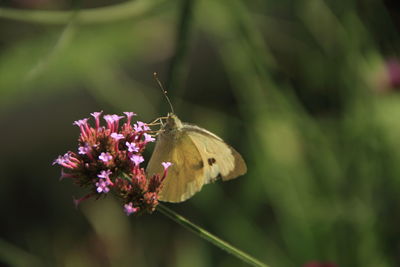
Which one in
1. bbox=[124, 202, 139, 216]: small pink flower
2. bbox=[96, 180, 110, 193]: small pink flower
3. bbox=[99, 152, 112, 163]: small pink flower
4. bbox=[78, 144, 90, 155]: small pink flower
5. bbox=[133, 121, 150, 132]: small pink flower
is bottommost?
bbox=[124, 202, 139, 216]: small pink flower

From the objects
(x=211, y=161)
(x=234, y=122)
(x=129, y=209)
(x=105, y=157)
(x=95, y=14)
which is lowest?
(x=234, y=122)

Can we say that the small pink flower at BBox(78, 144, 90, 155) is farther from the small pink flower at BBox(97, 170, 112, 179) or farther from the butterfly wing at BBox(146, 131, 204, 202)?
the butterfly wing at BBox(146, 131, 204, 202)

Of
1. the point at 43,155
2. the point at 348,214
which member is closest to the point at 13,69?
the point at 43,155

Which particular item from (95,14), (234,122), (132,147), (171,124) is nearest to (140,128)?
(132,147)

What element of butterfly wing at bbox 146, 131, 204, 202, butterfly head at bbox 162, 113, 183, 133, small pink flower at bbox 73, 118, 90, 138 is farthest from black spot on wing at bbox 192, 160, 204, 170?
small pink flower at bbox 73, 118, 90, 138

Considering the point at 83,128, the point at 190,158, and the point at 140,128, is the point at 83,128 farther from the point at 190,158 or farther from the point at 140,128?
the point at 190,158

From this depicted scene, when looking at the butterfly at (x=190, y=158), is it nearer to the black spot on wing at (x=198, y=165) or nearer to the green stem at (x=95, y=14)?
the black spot on wing at (x=198, y=165)

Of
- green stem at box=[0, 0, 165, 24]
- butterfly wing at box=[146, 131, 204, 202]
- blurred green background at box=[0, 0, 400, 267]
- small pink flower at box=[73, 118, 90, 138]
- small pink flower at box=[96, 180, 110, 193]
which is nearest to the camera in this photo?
small pink flower at box=[96, 180, 110, 193]
